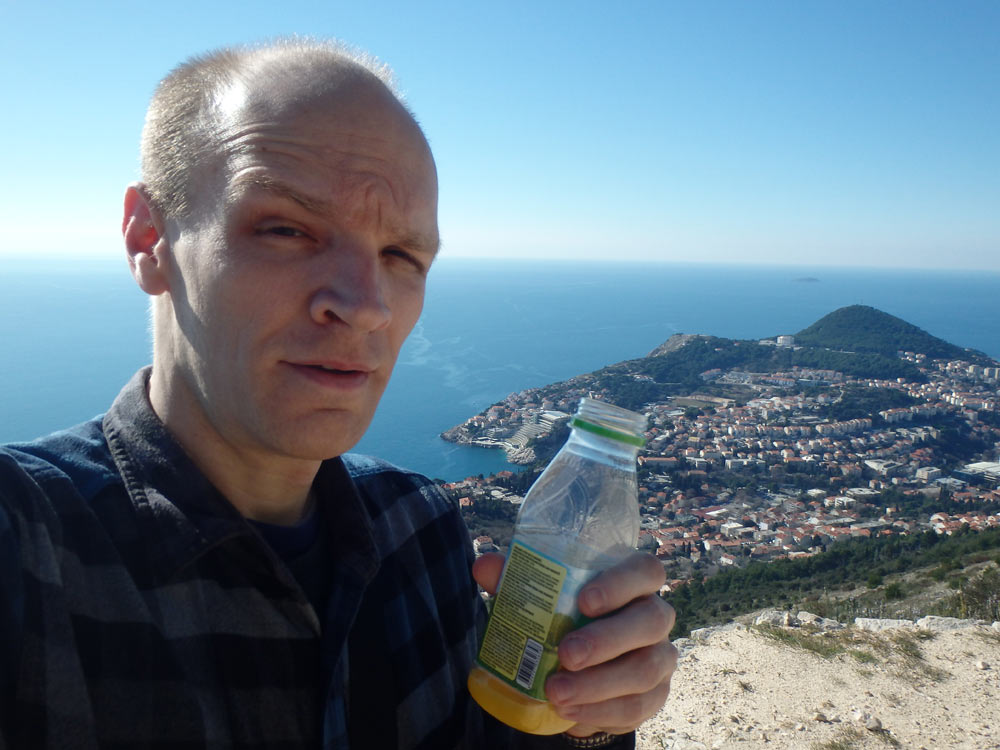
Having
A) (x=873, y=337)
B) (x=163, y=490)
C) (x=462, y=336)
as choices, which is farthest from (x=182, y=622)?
(x=462, y=336)

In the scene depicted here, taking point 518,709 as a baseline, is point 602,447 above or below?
above

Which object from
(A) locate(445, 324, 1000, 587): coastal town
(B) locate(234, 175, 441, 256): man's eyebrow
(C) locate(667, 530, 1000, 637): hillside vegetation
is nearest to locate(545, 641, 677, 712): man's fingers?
(B) locate(234, 175, 441, 256): man's eyebrow

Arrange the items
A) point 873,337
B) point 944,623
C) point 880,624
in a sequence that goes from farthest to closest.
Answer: point 873,337 < point 880,624 < point 944,623

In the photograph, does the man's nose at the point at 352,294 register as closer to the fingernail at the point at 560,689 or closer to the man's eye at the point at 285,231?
the man's eye at the point at 285,231

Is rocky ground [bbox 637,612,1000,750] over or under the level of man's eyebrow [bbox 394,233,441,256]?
under

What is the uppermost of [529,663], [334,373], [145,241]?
[145,241]

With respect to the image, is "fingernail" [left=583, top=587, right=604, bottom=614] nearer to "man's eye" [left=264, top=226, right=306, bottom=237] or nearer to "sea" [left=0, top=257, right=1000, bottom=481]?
"man's eye" [left=264, top=226, right=306, bottom=237]

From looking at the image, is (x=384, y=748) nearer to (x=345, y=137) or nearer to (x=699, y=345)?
(x=345, y=137)

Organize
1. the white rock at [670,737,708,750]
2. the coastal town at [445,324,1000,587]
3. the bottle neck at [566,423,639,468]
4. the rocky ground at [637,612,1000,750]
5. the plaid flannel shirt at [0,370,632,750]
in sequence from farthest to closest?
the coastal town at [445,324,1000,587] < the rocky ground at [637,612,1000,750] < the white rock at [670,737,708,750] < the bottle neck at [566,423,639,468] < the plaid flannel shirt at [0,370,632,750]

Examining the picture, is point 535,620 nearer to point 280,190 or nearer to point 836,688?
point 280,190
